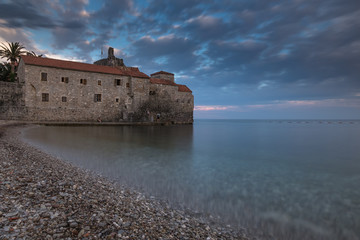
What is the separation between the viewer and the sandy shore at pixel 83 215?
2.78 metres

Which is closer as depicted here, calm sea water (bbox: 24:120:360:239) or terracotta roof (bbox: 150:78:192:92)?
calm sea water (bbox: 24:120:360:239)

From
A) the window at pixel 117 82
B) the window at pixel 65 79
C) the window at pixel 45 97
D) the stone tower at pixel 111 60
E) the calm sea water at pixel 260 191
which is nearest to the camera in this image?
the calm sea water at pixel 260 191

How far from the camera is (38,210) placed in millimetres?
Answer: 3246

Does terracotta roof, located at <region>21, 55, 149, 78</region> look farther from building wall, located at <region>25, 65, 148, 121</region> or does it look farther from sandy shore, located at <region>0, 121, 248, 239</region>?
sandy shore, located at <region>0, 121, 248, 239</region>

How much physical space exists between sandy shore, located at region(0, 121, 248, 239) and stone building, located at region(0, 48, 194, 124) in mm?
26704

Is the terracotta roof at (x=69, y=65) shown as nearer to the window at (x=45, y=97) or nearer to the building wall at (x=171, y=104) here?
the window at (x=45, y=97)

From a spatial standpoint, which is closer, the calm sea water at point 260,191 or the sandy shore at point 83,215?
the sandy shore at point 83,215

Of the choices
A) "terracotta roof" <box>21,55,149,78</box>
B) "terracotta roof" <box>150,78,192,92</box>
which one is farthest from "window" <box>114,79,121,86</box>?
"terracotta roof" <box>150,78,192,92</box>

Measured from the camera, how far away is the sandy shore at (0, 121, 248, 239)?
2.78 m

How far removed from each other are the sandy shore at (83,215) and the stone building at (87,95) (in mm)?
26704

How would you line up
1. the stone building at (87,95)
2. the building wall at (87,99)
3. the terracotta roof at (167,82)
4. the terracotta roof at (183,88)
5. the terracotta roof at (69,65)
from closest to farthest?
the building wall at (87,99) < the stone building at (87,95) < the terracotta roof at (69,65) < the terracotta roof at (167,82) < the terracotta roof at (183,88)

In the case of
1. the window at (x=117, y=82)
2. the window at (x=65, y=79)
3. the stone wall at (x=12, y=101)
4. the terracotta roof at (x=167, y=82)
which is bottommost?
the stone wall at (x=12, y=101)

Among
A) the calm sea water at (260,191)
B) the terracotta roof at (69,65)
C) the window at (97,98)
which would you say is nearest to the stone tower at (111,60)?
the terracotta roof at (69,65)

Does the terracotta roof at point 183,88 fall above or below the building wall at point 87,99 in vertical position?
above
